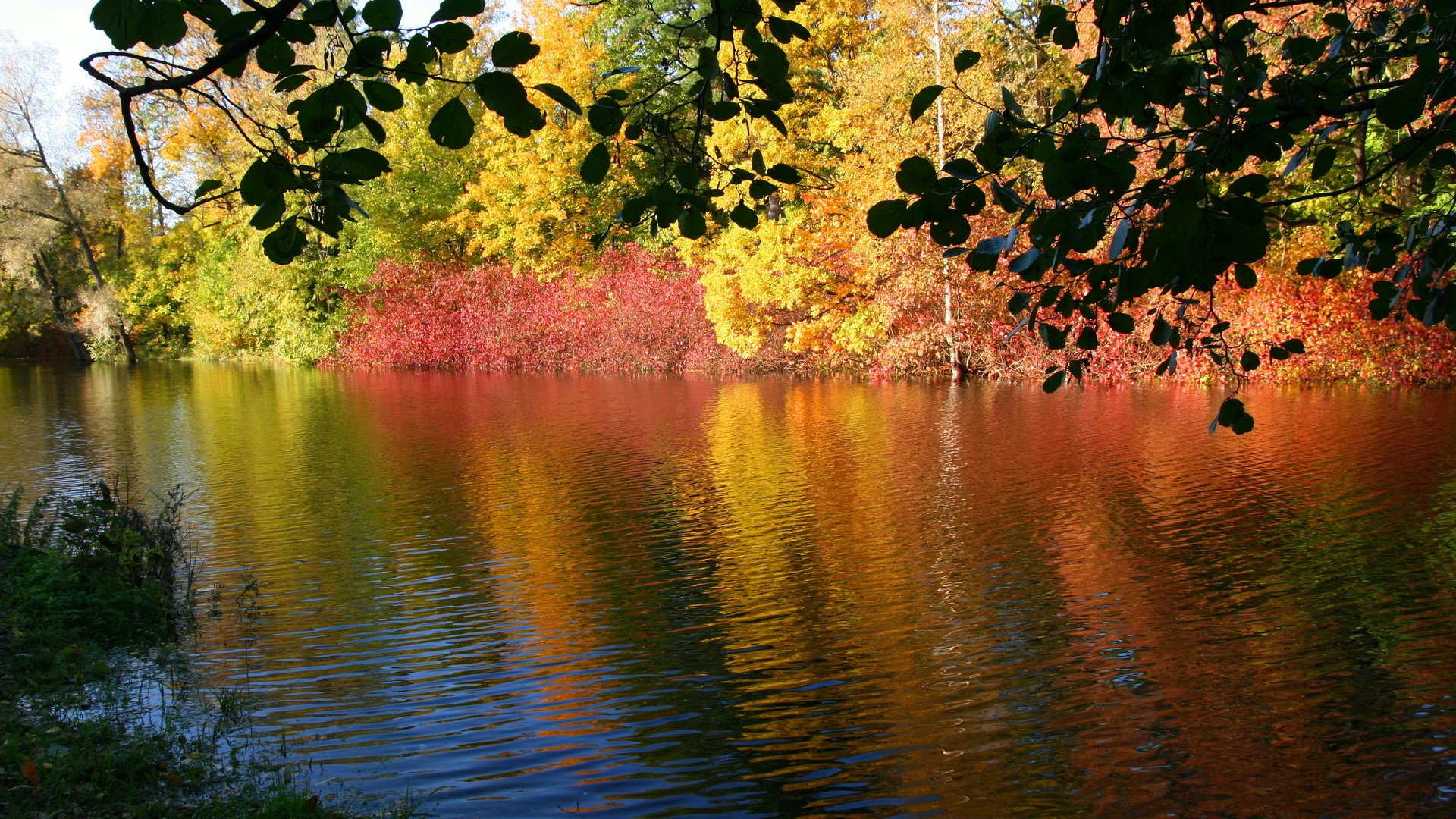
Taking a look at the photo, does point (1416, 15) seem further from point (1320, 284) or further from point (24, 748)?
point (1320, 284)

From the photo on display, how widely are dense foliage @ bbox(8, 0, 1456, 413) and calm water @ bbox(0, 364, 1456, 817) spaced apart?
194cm

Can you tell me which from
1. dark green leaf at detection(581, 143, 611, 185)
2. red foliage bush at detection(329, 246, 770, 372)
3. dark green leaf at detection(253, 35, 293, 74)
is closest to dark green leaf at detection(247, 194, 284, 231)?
dark green leaf at detection(253, 35, 293, 74)

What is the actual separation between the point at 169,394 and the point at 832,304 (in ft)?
56.7

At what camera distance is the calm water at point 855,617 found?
5.02 metres

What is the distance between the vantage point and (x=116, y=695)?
229 inches

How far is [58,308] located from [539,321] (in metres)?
23.9

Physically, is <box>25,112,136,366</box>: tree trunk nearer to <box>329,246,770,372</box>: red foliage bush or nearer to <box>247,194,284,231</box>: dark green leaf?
<box>329,246,770,372</box>: red foliage bush

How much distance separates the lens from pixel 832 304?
27.5 meters

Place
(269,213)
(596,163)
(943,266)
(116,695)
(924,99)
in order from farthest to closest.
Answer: (943,266) → (116,695) → (924,99) → (596,163) → (269,213)

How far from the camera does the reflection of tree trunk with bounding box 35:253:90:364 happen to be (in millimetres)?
43812

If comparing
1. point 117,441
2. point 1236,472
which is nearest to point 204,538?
point 117,441

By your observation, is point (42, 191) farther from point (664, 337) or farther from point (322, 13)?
point (322, 13)

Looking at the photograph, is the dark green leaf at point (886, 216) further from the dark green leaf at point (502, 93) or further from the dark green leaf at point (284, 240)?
the dark green leaf at point (284, 240)

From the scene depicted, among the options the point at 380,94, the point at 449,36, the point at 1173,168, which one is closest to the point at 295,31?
the point at 380,94
